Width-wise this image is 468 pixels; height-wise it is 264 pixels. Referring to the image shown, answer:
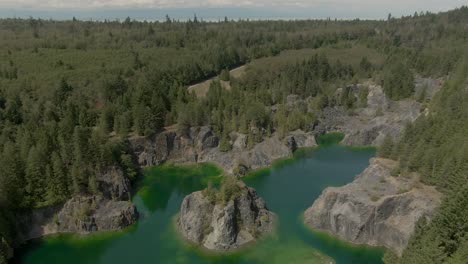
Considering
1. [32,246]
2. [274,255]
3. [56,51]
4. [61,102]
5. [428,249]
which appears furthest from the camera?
[56,51]

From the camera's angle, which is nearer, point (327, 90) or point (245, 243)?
point (245, 243)

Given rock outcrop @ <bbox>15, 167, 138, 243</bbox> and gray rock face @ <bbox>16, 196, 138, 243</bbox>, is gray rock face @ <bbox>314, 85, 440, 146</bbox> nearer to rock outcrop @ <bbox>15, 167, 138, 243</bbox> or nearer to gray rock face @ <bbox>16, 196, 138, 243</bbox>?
rock outcrop @ <bbox>15, 167, 138, 243</bbox>

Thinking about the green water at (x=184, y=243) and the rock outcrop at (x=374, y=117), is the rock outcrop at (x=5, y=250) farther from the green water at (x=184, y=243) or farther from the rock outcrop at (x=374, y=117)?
the rock outcrop at (x=374, y=117)

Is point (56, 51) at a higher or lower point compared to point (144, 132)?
higher

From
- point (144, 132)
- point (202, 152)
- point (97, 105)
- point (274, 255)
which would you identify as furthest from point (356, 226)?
point (97, 105)

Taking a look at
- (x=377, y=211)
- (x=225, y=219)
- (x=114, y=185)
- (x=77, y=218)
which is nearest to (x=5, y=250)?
(x=77, y=218)

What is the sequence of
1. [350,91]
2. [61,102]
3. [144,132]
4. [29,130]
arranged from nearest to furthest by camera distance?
1. [29,130]
2. [144,132]
3. [61,102]
4. [350,91]

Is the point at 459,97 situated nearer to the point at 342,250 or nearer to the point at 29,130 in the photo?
the point at 342,250
